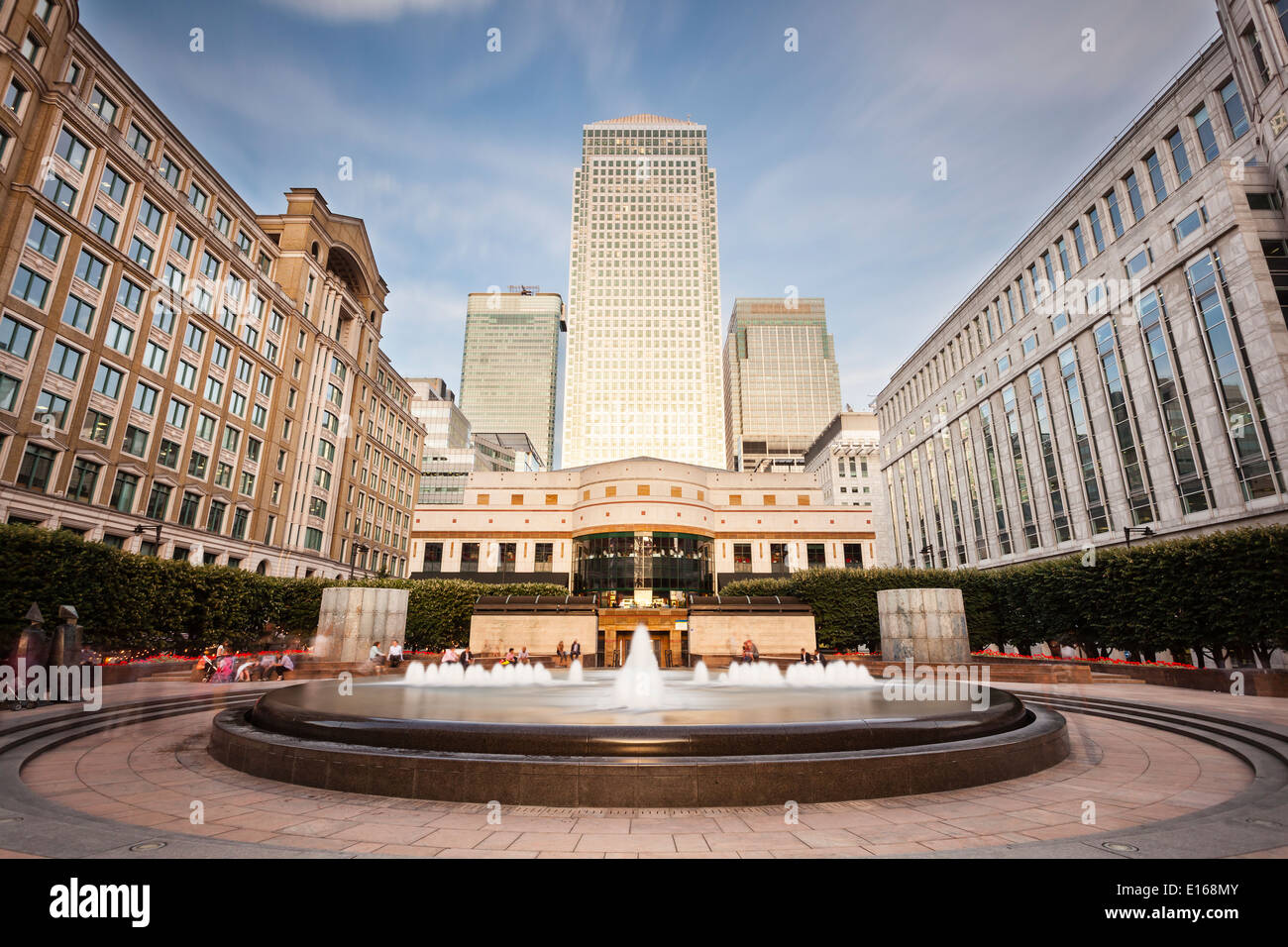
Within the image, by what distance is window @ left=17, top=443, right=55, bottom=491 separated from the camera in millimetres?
29500

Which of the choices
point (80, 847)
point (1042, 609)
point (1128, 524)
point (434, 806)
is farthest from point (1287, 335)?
point (80, 847)

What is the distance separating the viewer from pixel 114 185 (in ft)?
116

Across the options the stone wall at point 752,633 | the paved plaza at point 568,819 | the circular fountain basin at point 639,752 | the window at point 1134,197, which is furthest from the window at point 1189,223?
the circular fountain basin at point 639,752

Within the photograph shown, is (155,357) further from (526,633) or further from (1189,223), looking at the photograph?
(1189,223)

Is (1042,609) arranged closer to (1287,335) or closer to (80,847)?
(1287,335)

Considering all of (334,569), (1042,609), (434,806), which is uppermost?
(334,569)

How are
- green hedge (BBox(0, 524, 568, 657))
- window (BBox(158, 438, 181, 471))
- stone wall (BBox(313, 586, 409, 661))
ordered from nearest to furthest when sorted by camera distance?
green hedge (BBox(0, 524, 568, 657))
stone wall (BBox(313, 586, 409, 661))
window (BBox(158, 438, 181, 471))

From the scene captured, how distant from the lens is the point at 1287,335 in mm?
30078

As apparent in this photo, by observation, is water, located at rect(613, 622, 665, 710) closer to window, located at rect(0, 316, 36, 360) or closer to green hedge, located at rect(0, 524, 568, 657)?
green hedge, located at rect(0, 524, 568, 657)

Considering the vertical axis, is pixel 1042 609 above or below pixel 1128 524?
below

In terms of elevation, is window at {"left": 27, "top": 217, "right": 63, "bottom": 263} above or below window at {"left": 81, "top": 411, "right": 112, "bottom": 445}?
above

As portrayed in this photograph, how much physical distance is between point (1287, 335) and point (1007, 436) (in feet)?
72.3

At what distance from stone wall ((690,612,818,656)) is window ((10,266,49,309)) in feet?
131

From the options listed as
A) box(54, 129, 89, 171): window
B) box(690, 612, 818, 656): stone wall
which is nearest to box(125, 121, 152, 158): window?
box(54, 129, 89, 171): window
